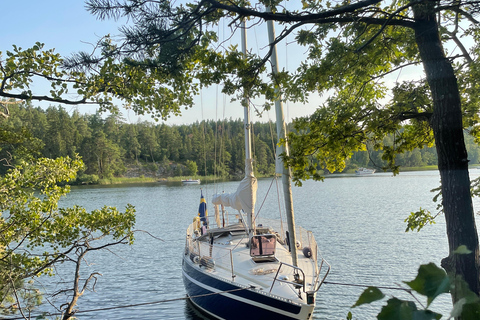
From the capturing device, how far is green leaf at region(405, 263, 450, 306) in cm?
97

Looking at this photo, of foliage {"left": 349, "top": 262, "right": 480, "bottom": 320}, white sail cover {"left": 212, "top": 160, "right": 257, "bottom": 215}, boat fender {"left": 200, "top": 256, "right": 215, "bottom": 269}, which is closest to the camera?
foliage {"left": 349, "top": 262, "right": 480, "bottom": 320}

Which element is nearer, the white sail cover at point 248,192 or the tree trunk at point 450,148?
the tree trunk at point 450,148

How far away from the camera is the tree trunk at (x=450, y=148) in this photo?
14.5 feet

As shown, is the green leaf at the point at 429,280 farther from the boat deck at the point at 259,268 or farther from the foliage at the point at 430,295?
the boat deck at the point at 259,268

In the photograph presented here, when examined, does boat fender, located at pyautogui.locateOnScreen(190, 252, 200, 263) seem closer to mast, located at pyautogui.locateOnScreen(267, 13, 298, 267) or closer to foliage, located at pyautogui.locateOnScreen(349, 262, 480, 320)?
mast, located at pyautogui.locateOnScreen(267, 13, 298, 267)

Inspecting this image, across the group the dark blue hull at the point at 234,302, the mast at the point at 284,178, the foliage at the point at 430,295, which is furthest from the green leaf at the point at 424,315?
the mast at the point at 284,178

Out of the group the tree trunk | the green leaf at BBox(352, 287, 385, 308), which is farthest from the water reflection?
the green leaf at BBox(352, 287, 385, 308)

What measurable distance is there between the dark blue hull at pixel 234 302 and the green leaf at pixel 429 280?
6.63m

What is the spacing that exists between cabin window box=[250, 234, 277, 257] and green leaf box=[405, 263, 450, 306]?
9678 millimetres

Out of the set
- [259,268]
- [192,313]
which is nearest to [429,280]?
[259,268]

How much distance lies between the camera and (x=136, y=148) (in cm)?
11762

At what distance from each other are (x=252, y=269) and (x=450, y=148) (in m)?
6.62

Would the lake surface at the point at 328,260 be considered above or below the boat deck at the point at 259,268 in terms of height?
below

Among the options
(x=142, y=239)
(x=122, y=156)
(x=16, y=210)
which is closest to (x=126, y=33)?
(x=16, y=210)
